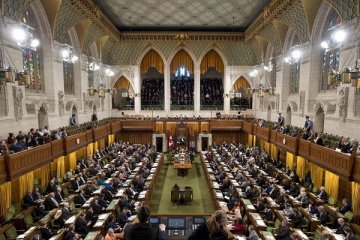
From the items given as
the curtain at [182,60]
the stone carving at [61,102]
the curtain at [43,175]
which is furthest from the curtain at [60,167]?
the curtain at [182,60]

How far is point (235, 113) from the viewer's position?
29.9 metres

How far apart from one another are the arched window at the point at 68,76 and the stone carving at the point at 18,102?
7.32m

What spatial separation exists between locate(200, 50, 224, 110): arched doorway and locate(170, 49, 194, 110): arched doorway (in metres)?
1.30

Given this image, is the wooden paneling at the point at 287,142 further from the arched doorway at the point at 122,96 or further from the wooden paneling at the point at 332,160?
the arched doorway at the point at 122,96

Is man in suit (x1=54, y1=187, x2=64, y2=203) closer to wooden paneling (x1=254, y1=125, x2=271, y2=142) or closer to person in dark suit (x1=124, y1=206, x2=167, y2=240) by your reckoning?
person in dark suit (x1=124, y1=206, x2=167, y2=240)

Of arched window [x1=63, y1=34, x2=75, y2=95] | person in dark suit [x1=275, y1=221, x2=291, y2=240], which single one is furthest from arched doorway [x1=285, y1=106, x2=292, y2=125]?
arched window [x1=63, y1=34, x2=75, y2=95]

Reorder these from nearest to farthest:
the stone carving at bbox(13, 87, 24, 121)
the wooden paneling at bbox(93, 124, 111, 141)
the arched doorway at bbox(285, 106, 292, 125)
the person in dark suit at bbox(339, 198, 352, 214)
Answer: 1. the person in dark suit at bbox(339, 198, 352, 214)
2. the stone carving at bbox(13, 87, 24, 121)
3. the wooden paneling at bbox(93, 124, 111, 141)
4. the arched doorway at bbox(285, 106, 292, 125)

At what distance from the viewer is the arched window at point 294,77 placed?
784 inches

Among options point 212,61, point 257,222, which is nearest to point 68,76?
point 212,61

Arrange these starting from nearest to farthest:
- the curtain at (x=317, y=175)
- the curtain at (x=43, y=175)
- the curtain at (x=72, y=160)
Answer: the curtain at (x=317, y=175) → the curtain at (x=43, y=175) → the curtain at (x=72, y=160)

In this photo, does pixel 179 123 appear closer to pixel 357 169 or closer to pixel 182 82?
pixel 182 82

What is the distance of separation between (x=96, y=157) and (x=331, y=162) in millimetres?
14230

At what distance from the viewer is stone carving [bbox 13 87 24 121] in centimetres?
1272

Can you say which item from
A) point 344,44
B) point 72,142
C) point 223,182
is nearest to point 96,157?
point 72,142
